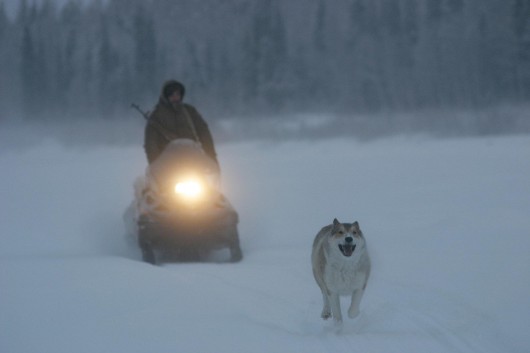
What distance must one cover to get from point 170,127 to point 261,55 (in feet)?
168

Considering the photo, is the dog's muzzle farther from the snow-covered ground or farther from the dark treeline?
the dark treeline

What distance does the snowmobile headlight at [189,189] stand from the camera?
37.4 ft

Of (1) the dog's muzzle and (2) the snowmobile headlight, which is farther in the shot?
(2) the snowmobile headlight

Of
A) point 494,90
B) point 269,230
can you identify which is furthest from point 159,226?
point 494,90

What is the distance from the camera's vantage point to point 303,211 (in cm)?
1723

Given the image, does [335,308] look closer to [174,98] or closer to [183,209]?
[183,209]

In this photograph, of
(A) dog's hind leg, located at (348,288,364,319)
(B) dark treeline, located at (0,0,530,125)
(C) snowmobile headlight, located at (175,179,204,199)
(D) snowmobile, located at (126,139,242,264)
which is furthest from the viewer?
(B) dark treeline, located at (0,0,530,125)

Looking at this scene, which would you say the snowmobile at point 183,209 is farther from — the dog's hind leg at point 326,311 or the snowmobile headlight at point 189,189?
the dog's hind leg at point 326,311

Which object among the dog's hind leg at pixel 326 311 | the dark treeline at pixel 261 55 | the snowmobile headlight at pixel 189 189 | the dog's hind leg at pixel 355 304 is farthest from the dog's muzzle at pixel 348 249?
the dark treeline at pixel 261 55

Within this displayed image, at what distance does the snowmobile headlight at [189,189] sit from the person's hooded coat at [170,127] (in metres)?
0.97

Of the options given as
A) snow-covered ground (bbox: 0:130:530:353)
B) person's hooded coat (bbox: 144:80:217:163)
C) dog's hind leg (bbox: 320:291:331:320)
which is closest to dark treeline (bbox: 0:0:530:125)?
snow-covered ground (bbox: 0:130:530:353)

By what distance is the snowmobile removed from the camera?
11.2 metres

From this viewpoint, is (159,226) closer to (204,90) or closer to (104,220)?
(104,220)

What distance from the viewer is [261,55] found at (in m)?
63.0
